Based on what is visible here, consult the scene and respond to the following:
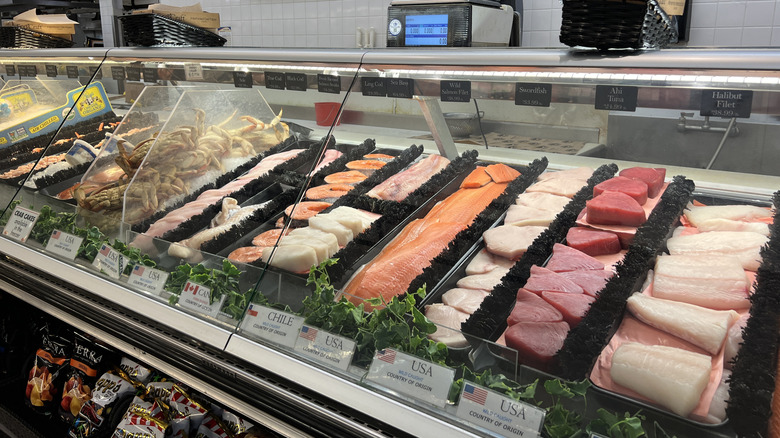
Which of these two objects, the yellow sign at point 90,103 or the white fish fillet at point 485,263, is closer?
the white fish fillet at point 485,263

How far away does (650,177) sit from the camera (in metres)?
1.88

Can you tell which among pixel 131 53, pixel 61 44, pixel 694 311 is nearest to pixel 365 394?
pixel 694 311

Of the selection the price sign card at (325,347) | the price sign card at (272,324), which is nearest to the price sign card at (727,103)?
the price sign card at (325,347)

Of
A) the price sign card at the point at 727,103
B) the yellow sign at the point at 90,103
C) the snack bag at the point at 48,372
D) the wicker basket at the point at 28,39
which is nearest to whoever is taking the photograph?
the price sign card at the point at 727,103

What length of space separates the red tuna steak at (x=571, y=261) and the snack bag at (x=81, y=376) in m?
1.77

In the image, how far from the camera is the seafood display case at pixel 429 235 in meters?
1.27

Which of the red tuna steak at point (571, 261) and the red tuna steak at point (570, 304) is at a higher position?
the red tuna steak at point (571, 261)

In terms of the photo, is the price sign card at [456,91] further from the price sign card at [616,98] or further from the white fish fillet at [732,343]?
the white fish fillet at [732,343]

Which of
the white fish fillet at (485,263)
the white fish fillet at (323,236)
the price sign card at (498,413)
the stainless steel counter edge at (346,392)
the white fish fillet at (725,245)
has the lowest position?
the stainless steel counter edge at (346,392)

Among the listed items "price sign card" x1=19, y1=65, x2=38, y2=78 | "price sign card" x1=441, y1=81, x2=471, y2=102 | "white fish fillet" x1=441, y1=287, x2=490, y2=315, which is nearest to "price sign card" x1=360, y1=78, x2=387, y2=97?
"price sign card" x1=441, y1=81, x2=471, y2=102

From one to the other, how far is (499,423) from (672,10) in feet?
4.05

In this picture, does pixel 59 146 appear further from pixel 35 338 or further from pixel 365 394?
pixel 365 394

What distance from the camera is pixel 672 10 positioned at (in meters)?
1.64

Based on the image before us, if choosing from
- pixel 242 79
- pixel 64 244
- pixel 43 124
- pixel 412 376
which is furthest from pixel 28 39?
pixel 412 376
